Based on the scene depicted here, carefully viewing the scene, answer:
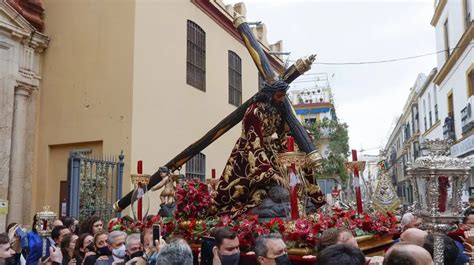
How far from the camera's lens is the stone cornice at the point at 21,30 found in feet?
34.7

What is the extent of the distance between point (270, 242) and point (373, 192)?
3389 millimetres

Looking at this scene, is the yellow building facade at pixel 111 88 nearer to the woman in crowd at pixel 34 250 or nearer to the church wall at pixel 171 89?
the church wall at pixel 171 89

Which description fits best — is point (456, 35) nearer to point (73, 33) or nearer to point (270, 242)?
point (73, 33)

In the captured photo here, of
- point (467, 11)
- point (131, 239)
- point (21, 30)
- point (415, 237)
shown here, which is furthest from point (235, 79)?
point (415, 237)

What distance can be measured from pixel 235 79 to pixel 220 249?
13.2 meters

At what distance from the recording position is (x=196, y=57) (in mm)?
14000

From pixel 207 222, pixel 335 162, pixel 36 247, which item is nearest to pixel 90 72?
pixel 36 247

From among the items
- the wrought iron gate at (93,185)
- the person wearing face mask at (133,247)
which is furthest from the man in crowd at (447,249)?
the wrought iron gate at (93,185)

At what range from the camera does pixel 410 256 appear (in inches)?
86.7

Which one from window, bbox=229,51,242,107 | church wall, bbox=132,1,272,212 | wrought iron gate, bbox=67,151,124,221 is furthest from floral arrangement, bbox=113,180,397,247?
window, bbox=229,51,242,107

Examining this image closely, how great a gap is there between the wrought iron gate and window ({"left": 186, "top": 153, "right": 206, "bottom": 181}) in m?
2.98

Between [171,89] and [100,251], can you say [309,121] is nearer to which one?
[171,89]

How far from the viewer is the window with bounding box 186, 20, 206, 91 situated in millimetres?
13617

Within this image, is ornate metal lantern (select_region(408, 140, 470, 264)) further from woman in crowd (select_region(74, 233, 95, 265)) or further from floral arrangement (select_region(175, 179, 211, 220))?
floral arrangement (select_region(175, 179, 211, 220))
